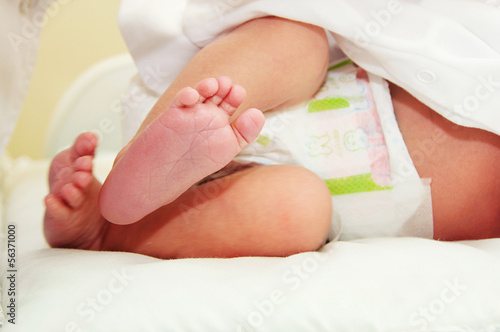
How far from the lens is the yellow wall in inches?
53.5

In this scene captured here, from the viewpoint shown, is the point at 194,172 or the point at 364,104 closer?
the point at 194,172

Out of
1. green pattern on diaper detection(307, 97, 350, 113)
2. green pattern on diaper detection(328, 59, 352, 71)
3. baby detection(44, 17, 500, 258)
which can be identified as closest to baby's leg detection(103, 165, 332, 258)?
baby detection(44, 17, 500, 258)

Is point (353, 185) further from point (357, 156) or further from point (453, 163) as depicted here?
point (453, 163)

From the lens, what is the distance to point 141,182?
0.54 metres

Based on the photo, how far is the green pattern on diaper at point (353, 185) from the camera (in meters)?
0.70

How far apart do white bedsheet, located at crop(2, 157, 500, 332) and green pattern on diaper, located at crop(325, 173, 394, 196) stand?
0.10m

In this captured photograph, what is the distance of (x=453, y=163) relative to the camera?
0.69 m

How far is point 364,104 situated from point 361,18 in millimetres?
127

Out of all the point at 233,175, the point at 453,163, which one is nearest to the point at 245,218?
the point at 233,175

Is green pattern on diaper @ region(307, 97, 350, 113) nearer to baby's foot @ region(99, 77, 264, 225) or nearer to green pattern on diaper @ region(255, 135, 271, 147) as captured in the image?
green pattern on diaper @ region(255, 135, 271, 147)

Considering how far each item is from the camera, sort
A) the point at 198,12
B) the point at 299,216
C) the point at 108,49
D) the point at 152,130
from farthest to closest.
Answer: the point at 108,49 < the point at 198,12 < the point at 299,216 < the point at 152,130

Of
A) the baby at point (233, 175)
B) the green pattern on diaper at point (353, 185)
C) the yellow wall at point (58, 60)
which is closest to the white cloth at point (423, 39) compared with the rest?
the baby at point (233, 175)

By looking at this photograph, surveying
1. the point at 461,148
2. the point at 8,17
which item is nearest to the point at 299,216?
the point at 461,148

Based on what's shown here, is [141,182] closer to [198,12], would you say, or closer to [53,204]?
[53,204]
